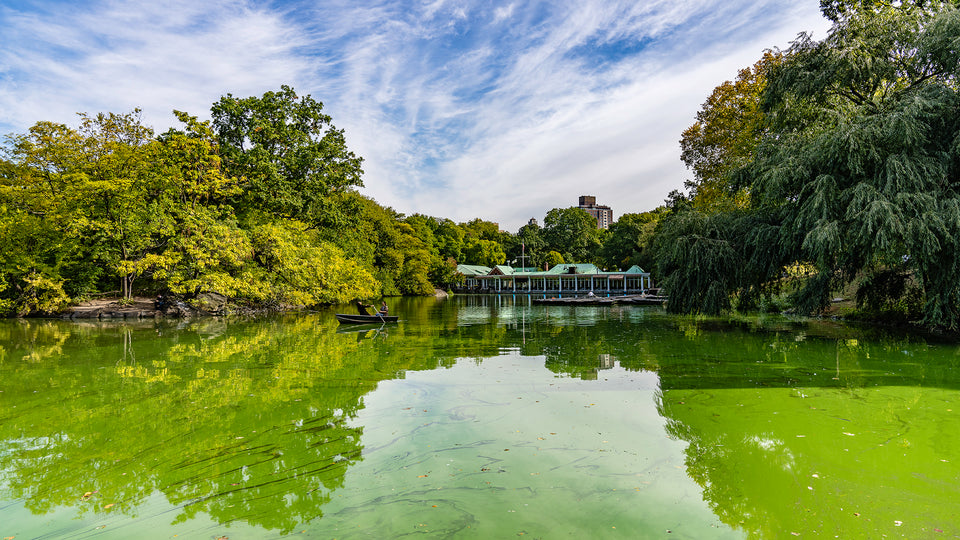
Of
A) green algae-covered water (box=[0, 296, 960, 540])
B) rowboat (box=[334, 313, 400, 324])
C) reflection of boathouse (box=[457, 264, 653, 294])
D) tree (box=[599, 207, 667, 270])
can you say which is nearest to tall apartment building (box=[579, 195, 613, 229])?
reflection of boathouse (box=[457, 264, 653, 294])

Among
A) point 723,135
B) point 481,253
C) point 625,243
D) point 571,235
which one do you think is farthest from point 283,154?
point 571,235

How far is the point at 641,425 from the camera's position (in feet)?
16.9

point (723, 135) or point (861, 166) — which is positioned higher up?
point (723, 135)

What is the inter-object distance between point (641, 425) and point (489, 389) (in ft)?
7.78

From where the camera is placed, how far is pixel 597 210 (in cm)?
17388

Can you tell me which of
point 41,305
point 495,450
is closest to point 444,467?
point 495,450

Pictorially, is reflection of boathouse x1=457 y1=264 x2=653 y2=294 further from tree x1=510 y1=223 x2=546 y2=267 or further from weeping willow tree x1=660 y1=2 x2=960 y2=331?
weeping willow tree x1=660 y1=2 x2=960 y2=331

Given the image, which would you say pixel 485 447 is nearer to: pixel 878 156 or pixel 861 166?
pixel 861 166

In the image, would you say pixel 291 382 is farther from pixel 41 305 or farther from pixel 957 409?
pixel 41 305

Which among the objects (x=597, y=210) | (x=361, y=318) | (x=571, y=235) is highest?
(x=597, y=210)

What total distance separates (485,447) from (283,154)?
21218 millimetres

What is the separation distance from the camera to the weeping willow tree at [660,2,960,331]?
936 centimetres

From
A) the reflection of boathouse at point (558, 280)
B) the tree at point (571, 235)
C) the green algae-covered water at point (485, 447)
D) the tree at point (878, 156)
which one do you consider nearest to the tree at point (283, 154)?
the green algae-covered water at point (485, 447)

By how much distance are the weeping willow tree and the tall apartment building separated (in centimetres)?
15933
